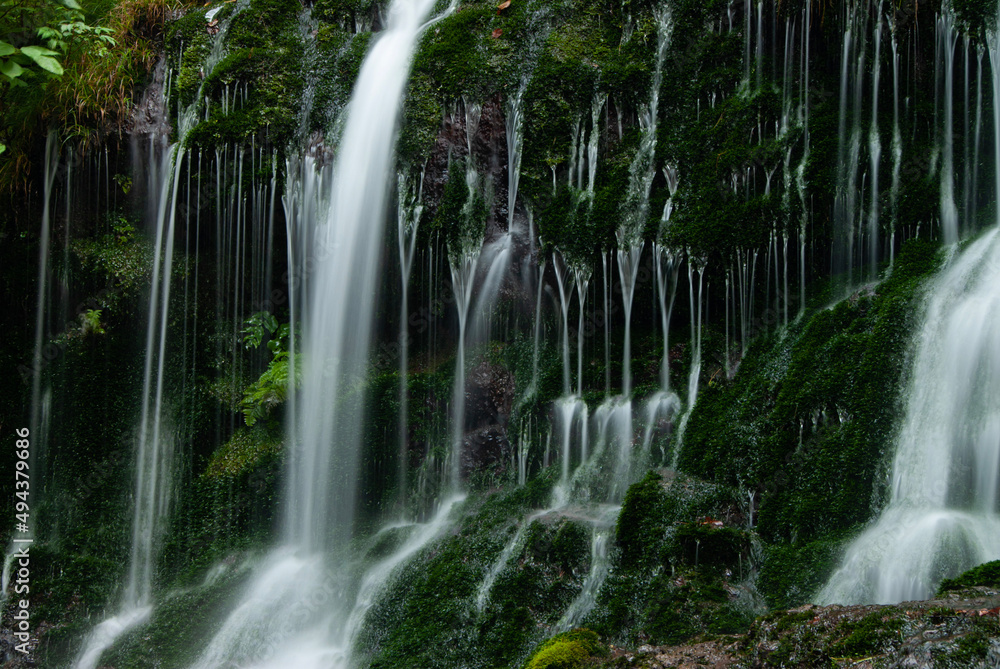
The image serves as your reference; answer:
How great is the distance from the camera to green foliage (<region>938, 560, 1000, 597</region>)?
4.10 metres

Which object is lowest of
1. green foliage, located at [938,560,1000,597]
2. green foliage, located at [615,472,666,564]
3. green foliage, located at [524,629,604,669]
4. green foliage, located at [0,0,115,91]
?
green foliage, located at [524,629,604,669]

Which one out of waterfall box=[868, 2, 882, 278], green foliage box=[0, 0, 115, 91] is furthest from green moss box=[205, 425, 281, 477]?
waterfall box=[868, 2, 882, 278]

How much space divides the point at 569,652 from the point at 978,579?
220cm

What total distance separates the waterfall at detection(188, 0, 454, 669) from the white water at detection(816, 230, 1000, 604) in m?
4.29

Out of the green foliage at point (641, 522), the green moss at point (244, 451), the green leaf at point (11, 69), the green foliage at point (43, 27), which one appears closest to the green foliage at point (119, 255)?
the green foliage at point (43, 27)

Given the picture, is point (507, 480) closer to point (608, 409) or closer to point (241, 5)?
point (608, 409)

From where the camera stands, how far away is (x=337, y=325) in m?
9.73

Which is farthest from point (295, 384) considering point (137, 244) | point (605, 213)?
point (605, 213)

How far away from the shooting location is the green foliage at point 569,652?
486 cm

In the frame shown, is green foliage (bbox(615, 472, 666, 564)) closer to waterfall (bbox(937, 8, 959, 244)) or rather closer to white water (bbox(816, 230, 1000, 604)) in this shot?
white water (bbox(816, 230, 1000, 604))

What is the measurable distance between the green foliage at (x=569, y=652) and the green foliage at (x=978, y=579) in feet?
6.36

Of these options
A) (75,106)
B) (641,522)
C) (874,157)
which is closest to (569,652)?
(641,522)

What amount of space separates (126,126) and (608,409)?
715 centimetres

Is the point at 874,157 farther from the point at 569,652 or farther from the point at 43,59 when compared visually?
the point at 43,59
